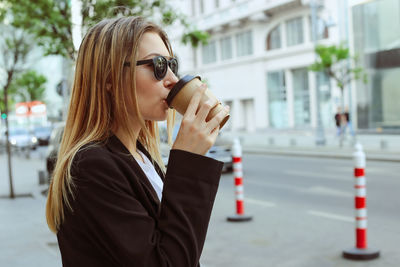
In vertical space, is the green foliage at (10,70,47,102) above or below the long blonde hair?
above

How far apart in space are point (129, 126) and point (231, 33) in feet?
120

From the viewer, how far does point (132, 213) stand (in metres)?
1.18

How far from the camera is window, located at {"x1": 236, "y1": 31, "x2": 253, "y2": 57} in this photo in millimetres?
35375

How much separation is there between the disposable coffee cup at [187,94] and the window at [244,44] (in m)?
34.7

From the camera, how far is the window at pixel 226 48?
123ft

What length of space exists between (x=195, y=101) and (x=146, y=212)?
0.32 metres

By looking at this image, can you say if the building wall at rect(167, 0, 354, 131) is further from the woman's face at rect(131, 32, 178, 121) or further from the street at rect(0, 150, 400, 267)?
the woman's face at rect(131, 32, 178, 121)

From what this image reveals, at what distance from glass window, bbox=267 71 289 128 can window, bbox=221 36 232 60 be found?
5083 millimetres

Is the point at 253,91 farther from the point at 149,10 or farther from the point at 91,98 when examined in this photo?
the point at 91,98

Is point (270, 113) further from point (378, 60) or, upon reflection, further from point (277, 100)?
point (378, 60)

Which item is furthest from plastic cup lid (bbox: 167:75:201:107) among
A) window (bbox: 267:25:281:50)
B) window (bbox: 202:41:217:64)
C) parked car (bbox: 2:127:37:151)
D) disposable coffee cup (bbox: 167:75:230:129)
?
window (bbox: 202:41:217:64)

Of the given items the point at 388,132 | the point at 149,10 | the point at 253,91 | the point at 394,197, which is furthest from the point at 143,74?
the point at 253,91

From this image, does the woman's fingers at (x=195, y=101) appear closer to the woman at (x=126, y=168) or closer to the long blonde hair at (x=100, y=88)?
the woman at (x=126, y=168)

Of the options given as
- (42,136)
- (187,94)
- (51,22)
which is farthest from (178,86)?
(42,136)
